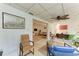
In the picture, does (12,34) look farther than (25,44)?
No

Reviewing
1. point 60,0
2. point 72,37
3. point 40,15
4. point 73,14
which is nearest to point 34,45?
point 40,15

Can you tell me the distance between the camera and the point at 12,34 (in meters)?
2.74

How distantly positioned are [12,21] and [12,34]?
34cm

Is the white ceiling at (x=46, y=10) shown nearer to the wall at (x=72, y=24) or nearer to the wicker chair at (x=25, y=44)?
the wall at (x=72, y=24)

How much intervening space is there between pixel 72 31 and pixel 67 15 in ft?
1.29

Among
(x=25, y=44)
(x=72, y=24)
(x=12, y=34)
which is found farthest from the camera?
(x=25, y=44)

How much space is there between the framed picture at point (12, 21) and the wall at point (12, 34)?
79 millimetres

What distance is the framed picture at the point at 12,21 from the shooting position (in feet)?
8.13

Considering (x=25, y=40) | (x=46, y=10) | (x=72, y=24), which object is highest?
(x=46, y=10)

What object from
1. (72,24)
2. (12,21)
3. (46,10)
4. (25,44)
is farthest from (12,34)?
(72,24)

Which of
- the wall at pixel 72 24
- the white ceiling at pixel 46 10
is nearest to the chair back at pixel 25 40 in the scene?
the white ceiling at pixel 46 10

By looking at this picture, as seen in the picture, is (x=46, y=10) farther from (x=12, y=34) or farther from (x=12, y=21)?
(x=12, y=34)

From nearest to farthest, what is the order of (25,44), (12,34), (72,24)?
(72,24) < (12,34) < (25,44)

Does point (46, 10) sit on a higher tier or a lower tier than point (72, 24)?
higher
